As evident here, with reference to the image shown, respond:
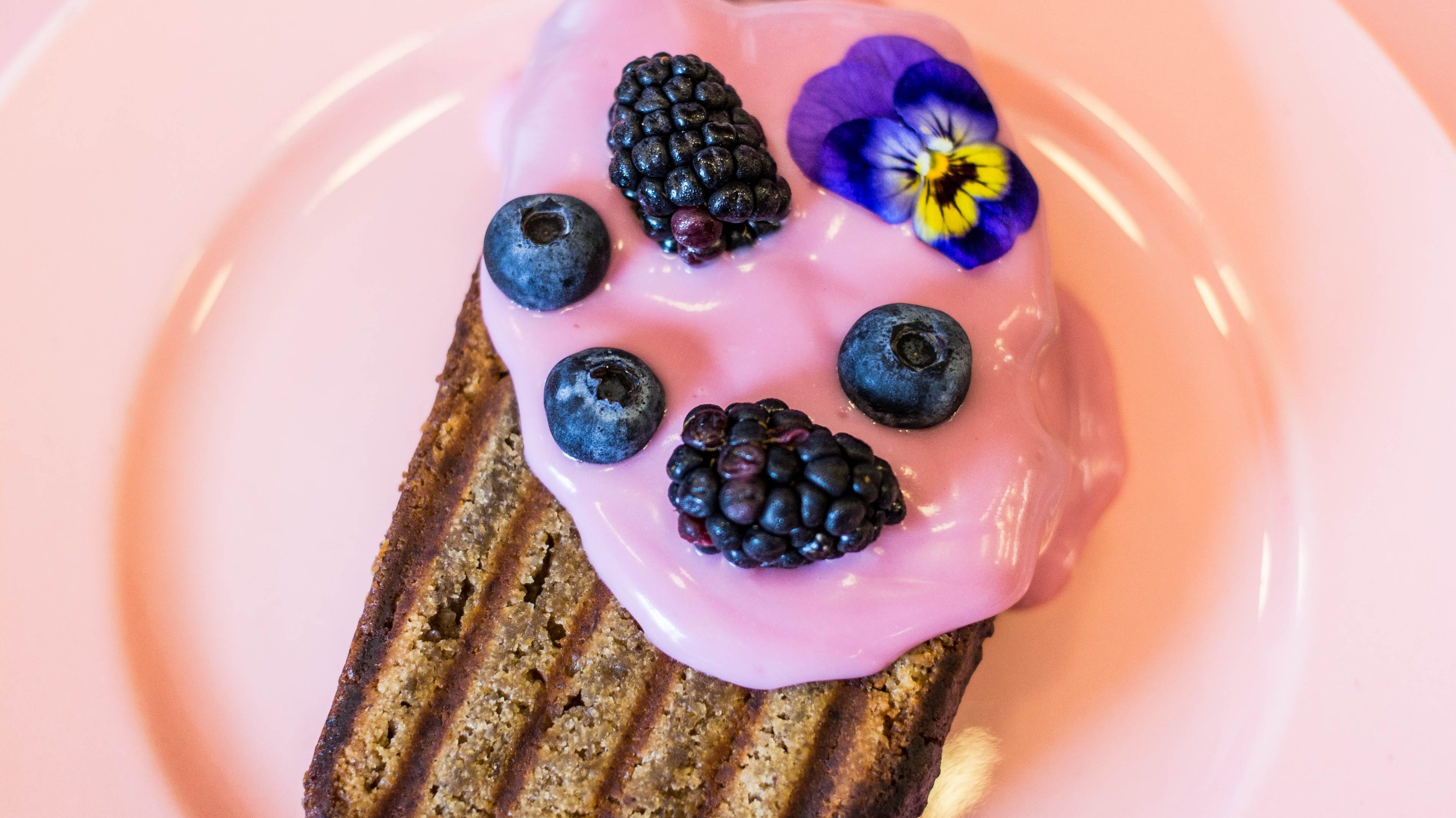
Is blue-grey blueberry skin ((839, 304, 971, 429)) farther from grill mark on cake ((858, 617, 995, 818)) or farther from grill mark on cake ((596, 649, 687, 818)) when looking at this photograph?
grill mark on cake ((596, 649, 687, 818))

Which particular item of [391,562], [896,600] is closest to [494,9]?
[391,562]

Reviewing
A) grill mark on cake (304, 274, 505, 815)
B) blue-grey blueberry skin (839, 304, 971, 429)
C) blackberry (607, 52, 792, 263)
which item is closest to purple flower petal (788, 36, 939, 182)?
blackberry (607, 52, 792, 263)

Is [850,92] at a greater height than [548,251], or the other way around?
[850,92]

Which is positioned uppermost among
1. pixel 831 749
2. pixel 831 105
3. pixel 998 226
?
pixel 831 105

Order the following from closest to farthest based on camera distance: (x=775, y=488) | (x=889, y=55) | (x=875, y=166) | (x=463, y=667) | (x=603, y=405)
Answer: (x=775, y=488) < (x=603, y=405) < (x=463, y=667) < (x=875, y=166) < (x=889, y=55)

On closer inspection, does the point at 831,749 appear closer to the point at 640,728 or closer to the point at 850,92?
the point at 640,728

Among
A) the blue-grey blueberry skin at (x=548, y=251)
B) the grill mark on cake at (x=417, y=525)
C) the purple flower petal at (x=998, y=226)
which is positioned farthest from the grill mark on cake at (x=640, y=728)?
the purple flower petal at (x=998, y=226)

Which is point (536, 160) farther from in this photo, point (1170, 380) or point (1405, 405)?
point (1405, 405)

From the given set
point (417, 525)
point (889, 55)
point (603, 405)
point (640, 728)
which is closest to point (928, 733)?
point (640, 728)
